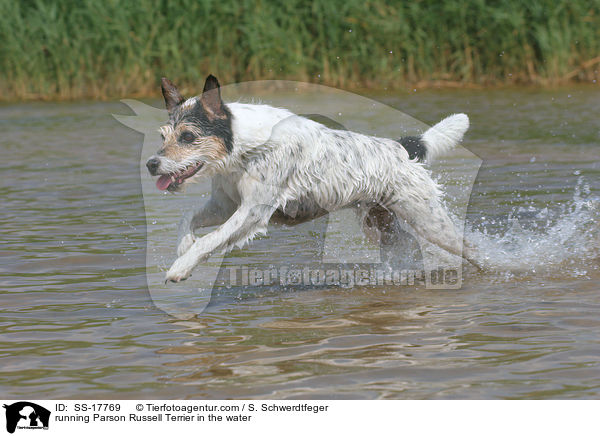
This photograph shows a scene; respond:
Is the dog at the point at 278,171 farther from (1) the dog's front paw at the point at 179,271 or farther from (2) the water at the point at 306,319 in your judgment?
(2) the water at the point at 306,319

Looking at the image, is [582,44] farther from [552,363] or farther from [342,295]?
[552,363]

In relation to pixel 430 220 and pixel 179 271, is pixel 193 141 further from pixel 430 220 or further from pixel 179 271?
pixel 430 220

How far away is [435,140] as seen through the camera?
21.6 ft

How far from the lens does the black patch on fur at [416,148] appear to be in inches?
255

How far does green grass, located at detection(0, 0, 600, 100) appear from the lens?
A: 1675 centimetres

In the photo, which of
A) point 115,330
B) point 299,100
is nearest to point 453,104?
point 299,100

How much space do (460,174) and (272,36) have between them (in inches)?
289

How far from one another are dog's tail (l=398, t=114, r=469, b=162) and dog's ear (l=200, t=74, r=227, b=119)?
4.88 ft

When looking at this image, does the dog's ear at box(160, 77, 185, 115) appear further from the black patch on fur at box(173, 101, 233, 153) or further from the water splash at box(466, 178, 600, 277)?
the water splash at box(466, 178, 600, 277)

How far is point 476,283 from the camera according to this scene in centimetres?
627

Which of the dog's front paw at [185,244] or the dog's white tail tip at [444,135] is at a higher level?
the dog's white tail tip at [444,135]

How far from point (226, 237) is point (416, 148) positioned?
155 centimetres
